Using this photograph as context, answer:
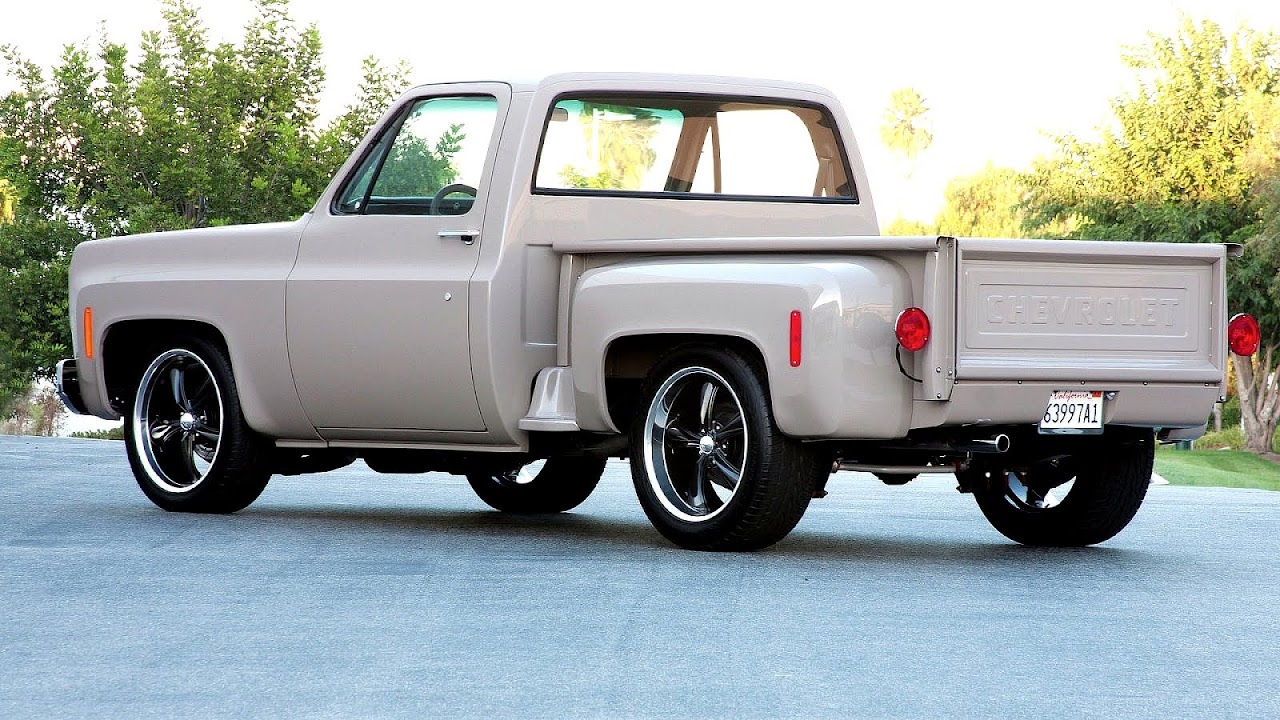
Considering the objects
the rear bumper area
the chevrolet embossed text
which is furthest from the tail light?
the chevrolet embossed text

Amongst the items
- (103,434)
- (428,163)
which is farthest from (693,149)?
(103,434)

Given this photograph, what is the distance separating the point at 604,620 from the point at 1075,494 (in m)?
3.46

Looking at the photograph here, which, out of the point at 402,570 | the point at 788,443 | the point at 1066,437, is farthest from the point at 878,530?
the point at 402,570

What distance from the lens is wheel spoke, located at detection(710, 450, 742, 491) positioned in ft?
27.4

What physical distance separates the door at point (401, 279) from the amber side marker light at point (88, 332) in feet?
4.82

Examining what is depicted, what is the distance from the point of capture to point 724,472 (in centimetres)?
840

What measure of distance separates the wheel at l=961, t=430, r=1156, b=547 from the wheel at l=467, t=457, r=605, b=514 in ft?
7.47

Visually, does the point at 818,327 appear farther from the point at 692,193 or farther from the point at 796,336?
the point at 692,193

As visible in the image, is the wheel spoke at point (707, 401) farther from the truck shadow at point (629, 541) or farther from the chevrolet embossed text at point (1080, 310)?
the chevrolet embossed text at point (1080, 310)

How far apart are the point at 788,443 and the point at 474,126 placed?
232cm

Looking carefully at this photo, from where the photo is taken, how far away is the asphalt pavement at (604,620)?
518cm

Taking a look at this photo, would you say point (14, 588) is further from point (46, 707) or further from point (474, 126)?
point (474, 126)

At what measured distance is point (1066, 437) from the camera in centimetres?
888

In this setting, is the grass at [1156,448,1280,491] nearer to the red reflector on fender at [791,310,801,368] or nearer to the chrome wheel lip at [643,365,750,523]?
the chrome wheel lip at [643,365,750,523]
